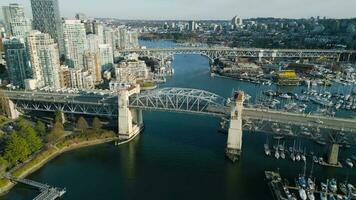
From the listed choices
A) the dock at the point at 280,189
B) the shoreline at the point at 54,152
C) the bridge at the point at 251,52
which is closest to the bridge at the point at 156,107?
the shoreline at the point at 54,152

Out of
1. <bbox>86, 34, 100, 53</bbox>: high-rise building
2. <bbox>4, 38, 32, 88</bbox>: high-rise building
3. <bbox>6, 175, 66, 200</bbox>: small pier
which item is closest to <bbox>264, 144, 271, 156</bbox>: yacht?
<bbox>6, 175, 66, 200</bbox>: small pier

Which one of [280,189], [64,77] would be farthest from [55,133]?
[280,189]

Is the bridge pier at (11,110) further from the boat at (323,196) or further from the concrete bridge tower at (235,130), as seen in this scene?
the boat at (323,196)

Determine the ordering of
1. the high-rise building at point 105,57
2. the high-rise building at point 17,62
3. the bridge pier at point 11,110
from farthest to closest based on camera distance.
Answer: the high-rise building at point 105,57 < the high-rise building at point 17,62 < the bridge pier at point 11,110

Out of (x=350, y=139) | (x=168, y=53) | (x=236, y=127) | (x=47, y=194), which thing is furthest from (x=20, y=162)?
(x=168, y=53)

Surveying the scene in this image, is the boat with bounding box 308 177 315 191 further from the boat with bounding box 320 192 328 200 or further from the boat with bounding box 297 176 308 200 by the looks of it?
the boat with bounding box 320 192 328 200

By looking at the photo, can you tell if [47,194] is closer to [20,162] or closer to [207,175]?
[20,162]

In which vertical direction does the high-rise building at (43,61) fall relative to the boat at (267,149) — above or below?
above

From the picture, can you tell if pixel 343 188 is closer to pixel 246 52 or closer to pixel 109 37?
pixel 246 52
